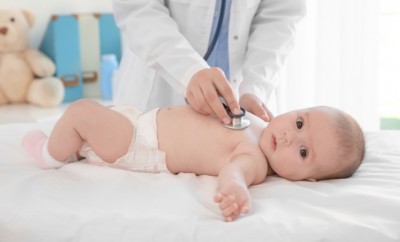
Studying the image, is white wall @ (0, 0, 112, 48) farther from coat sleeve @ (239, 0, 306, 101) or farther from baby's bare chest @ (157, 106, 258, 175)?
baby's bare chest @ (157, 106, 258, 175)

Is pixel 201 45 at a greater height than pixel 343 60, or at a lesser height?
greater

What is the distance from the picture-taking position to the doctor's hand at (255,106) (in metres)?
1.52

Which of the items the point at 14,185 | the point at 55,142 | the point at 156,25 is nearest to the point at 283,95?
the point at 156,25

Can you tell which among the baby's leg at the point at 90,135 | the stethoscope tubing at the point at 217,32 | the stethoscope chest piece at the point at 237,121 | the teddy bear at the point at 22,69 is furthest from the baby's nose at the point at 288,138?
the teddy bear at the point at 22,69

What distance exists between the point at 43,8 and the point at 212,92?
228 centimetres

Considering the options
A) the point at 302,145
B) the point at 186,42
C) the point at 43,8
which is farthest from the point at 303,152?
the point at 43,8

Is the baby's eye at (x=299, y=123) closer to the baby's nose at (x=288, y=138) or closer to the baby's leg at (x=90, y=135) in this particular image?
the baby's nose at (x=288, y=138)

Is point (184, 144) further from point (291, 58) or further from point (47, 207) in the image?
point (291, 58)

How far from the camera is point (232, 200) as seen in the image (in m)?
1.04

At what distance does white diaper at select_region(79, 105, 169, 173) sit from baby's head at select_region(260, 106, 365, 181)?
259 mm

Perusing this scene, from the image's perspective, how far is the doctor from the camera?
4.98 feet

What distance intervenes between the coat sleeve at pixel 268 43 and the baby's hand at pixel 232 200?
0.59 metres

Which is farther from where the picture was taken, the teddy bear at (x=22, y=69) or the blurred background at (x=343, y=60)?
the teddy bear at (x=22, y=69)

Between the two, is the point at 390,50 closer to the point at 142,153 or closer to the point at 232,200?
the point at 142,153
